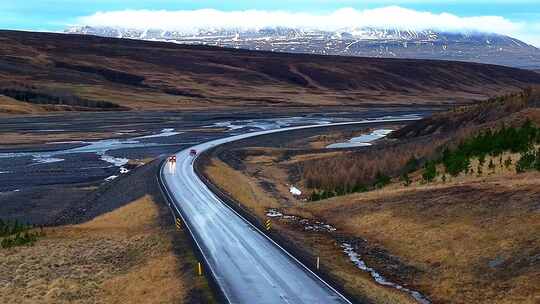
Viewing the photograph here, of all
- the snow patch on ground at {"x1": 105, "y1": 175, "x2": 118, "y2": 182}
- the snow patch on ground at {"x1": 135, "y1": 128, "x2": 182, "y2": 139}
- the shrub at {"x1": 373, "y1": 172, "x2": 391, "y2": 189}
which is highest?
the shrub at {"x1": 373, "y1": 172, "x2": 391, "y2": 189}

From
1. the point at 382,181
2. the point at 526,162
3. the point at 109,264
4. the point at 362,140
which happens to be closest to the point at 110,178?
the point at 382,181

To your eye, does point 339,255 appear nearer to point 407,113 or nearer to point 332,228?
point 332,228

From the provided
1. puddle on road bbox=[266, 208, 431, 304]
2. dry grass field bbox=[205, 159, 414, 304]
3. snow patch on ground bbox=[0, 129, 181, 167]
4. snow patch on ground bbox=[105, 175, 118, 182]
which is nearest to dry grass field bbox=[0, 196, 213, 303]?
dry grass field bbox=[205, 159, 414, 304]

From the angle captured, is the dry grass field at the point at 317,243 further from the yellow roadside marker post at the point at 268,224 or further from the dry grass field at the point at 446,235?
the yellow roadside marker post at the point at 268,224

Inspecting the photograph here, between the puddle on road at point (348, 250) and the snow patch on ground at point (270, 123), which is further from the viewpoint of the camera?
the snow patch on ground at point (270, 123)

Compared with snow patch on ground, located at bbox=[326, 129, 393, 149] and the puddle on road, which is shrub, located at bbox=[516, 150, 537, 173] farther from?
snow patch on ground, located at bbox=[326, 129, 393, 149]

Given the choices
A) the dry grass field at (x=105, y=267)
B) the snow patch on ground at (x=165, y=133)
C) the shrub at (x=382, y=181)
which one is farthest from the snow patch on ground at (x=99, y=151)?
the dry grass field at (x=105, y=267)

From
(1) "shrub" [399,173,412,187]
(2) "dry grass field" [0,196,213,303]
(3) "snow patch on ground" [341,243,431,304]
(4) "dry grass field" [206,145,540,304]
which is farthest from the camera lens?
(1) "shrub" [399,173,412,187]

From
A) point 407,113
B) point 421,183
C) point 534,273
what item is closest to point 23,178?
point 421,183
